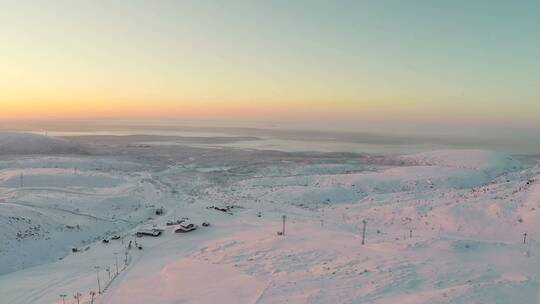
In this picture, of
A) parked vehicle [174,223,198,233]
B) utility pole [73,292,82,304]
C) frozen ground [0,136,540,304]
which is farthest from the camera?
parked vehicle [174,223,198,233]

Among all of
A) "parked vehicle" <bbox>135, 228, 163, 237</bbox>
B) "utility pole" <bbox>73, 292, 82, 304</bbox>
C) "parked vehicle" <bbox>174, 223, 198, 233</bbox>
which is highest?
"utility pole" <bbox>73, 292, 82, 304</bbox>

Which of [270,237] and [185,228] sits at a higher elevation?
[270,237]

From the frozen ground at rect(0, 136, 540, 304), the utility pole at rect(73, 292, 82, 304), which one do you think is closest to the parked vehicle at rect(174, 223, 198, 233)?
the frozen ground at rect(0, 136, 540, 304)

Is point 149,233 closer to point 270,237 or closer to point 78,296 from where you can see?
point 270,237

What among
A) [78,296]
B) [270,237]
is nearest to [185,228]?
[270,237]

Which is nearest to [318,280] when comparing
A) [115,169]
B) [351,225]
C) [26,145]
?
[351,225]

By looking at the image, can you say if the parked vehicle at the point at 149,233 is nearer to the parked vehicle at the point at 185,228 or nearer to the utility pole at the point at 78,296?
the parked vehicle at the point at 185,228

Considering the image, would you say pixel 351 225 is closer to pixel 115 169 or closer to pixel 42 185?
pixel 42 185

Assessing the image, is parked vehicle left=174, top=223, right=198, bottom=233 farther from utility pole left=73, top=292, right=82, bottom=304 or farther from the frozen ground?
utility pole left=73, top=292, right=82, bottom=304
